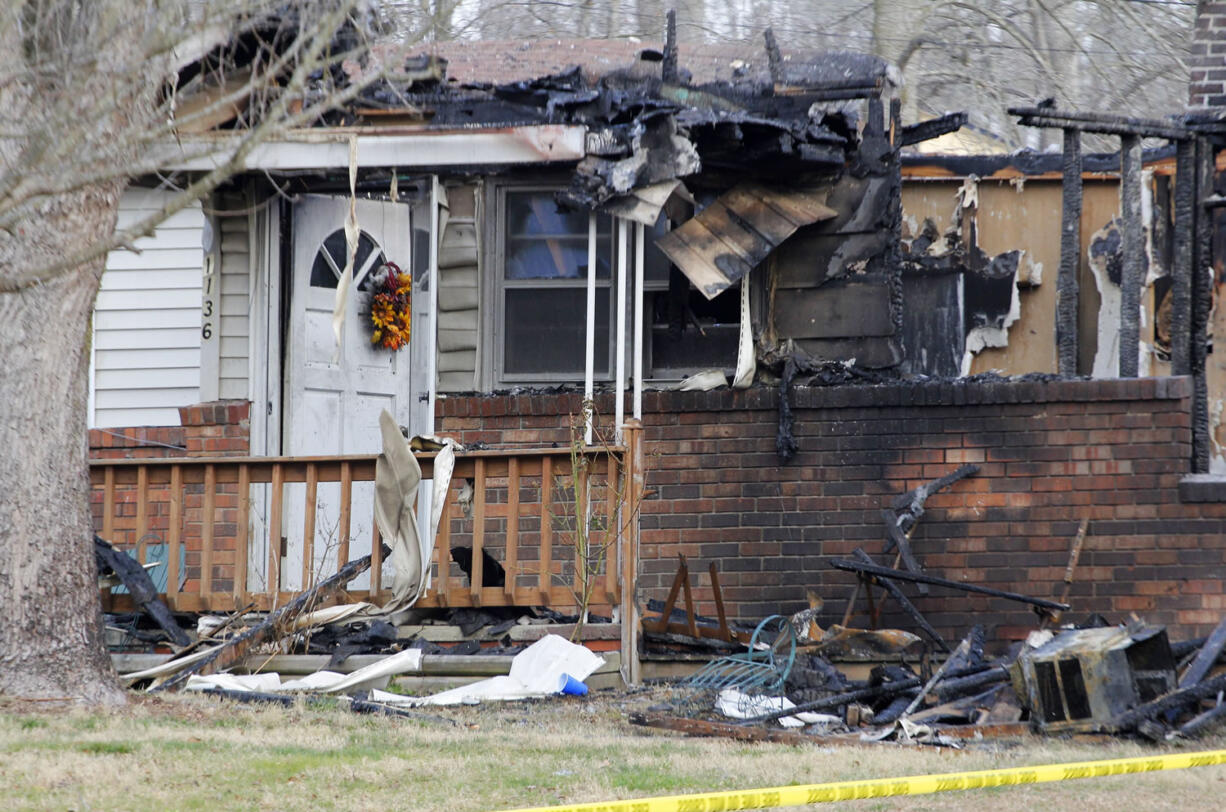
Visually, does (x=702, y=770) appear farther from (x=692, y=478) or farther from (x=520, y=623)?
(x=692, y=478)

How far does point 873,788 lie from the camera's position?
493 centimetres

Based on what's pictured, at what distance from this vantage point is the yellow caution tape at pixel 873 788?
4.49 meters

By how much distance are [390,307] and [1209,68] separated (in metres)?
5.66

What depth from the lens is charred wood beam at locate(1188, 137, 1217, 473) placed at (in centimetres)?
928

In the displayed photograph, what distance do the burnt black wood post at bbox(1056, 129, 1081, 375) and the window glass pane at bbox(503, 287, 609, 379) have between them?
2.98m

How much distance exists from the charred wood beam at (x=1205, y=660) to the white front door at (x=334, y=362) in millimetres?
5185

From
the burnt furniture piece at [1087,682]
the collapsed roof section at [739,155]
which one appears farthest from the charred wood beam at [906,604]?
the collapsed roof section at [739,155]

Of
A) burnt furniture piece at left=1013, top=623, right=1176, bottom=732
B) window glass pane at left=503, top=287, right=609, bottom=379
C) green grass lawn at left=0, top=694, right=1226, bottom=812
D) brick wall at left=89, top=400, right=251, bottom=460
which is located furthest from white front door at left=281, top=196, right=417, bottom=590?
burnt furniture piece at left=1013, top=623, right=1176, bottom=732

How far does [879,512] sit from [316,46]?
19.3 feet

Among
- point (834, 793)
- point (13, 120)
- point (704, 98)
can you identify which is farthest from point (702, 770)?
point (704, 98)

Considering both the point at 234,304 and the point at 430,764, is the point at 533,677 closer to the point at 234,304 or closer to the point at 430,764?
the point at 430,764

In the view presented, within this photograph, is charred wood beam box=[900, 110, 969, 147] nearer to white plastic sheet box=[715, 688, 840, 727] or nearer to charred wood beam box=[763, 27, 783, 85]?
charred wood beam box=[763, 27, 783, 85]

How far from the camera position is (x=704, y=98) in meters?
9.89

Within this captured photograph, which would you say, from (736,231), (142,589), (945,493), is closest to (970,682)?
(945,493)
